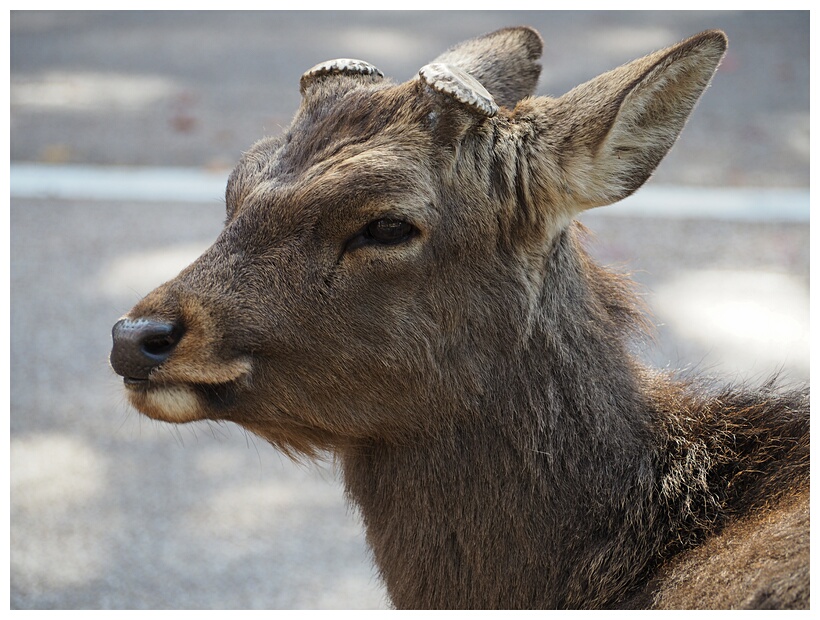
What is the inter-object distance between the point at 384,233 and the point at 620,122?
2.46 feet

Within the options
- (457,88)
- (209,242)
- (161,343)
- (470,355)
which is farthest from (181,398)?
(209,242)

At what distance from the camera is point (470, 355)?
9.04ft

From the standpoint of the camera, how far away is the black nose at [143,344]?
2574 millimetres

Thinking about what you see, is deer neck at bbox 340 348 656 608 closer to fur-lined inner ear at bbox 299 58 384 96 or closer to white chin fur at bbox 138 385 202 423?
white chin fur at bbox 138 385 202 423

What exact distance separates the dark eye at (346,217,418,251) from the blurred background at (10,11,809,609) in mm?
1042

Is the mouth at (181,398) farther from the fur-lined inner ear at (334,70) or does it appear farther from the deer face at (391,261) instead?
the fur-lined inner ear at (334,70)

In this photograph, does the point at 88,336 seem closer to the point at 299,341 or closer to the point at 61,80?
the point at 299,341


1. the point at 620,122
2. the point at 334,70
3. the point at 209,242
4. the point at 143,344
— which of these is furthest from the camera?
the point at 209,242

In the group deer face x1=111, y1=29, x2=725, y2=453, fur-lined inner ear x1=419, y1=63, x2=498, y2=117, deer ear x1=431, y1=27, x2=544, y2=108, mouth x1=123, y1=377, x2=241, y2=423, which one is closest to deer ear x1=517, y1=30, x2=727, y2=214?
deer face x1=111, y1=29, x2=725, y2=453

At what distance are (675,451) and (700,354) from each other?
3.64m

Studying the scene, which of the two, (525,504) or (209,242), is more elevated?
(525,504)

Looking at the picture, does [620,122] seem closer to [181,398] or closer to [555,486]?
[555,486]

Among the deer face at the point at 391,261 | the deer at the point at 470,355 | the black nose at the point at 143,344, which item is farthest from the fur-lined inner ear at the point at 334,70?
the black nose at the point at 143,344

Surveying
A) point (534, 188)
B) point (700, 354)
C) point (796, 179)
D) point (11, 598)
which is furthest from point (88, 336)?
point (796, 179)
